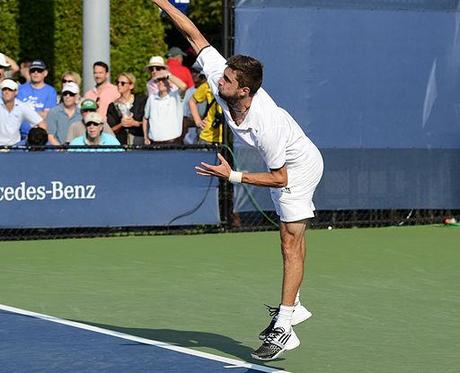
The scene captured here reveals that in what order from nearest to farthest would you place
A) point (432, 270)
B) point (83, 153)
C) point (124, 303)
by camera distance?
point (124, 303), point (432, 270), point (83, 153)

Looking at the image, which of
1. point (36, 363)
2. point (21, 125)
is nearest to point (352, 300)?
point (36, 363)

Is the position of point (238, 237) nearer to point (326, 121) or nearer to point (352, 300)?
point (326, 121)

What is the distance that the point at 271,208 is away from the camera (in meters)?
14.6

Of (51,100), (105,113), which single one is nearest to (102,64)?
(105,113)

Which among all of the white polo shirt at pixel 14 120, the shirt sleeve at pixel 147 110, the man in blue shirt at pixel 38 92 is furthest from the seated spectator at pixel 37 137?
the shirt sleeve at pixel 147 110

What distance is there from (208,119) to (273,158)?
7.03 m

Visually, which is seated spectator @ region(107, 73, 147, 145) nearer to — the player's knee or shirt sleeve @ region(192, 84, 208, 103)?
shirt sleeve @ region(192, 84, 208, 103)

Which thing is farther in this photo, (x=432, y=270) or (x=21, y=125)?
(x=21, y=125)

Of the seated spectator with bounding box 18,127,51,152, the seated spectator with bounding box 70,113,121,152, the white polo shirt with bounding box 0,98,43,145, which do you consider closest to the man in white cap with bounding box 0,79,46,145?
the white polo shirt with bounding box 0,98,43,145

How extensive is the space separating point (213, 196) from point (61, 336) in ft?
20.0

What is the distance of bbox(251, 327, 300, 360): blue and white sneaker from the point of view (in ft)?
24.7

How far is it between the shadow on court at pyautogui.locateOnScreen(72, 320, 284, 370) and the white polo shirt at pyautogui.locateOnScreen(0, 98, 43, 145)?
526cm

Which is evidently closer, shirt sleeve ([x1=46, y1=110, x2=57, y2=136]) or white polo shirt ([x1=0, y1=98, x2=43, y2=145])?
white polo shirt ([x1=0, y1=98, x2=43, y2=145])

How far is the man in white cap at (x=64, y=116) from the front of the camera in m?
14.1
